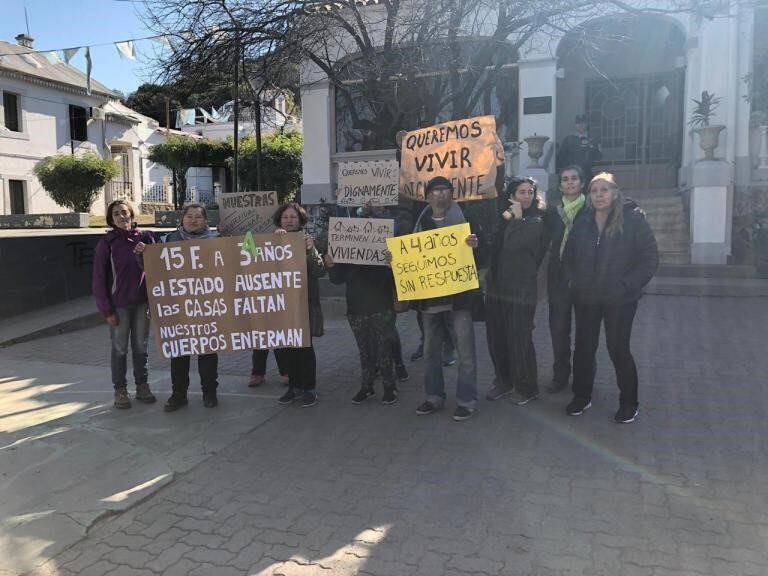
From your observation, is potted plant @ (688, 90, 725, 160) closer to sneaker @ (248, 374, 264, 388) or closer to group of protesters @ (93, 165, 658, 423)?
group of protesters @ (93, 165, 658, 423)

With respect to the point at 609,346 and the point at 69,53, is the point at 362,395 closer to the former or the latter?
the point at 609,346

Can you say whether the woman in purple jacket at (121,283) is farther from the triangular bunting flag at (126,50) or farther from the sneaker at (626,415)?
the triangular bunting flag at (126,50)

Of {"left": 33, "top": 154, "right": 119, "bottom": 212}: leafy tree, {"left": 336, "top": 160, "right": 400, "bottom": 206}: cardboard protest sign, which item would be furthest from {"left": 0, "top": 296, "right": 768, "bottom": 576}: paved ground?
{"left": 33, "top": 154, "right": 119, "bottom": 212}: leafy tree

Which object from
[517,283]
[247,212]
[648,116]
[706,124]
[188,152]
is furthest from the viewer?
[188,152]

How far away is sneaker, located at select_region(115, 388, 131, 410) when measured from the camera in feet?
17.8

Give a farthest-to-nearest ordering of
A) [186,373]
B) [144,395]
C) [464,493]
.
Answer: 1. [144,395]
2. [186,373]
3. [464,493]

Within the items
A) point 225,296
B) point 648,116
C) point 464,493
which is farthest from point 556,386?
point 648,116

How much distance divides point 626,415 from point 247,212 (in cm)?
369

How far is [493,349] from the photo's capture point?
5.23 m

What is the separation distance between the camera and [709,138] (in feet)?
36.5

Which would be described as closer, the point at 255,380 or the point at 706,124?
the point at 255,380

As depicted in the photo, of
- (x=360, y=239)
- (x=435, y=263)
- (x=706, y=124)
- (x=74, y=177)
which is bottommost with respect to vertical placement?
(x=435, y=263)

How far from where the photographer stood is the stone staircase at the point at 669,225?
1130 cm

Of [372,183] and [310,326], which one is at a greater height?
[372,183]
